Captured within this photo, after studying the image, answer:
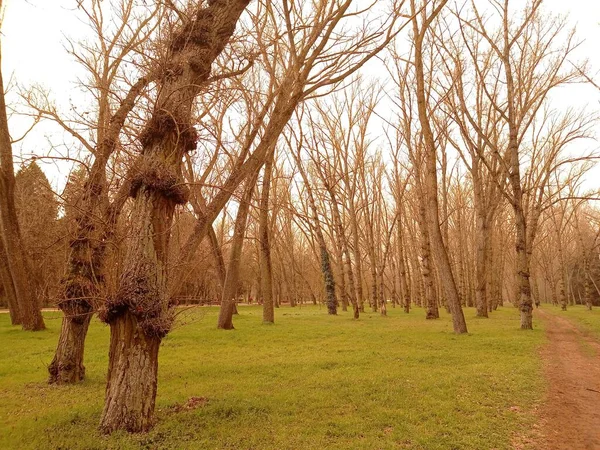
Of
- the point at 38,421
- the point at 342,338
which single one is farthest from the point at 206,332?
Answer: the point at 38,421

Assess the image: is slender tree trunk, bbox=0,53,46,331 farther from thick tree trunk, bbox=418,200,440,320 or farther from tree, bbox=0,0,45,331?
thick tree trunk, bbox=418,200,440,320

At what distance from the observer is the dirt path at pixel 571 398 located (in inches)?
187

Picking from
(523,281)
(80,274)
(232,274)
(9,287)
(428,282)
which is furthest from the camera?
(428,282)

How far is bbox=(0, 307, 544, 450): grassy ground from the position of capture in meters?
4.64

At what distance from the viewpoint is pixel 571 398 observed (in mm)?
6332

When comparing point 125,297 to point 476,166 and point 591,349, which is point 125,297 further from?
point 476,166

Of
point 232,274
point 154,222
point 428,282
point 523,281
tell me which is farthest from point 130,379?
point 428,282

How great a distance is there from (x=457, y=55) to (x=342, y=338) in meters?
11.2

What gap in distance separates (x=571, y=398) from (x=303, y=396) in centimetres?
408

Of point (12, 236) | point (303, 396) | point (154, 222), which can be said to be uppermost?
point (12, 236)

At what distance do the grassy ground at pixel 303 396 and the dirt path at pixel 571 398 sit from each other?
28 centimetres

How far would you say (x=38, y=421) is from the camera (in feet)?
17.1

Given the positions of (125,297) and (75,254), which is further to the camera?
(75,254)

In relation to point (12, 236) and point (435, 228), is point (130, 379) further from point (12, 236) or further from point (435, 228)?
point (12, 236)
